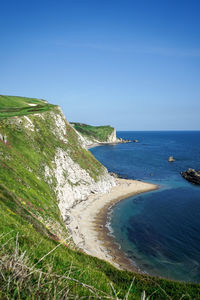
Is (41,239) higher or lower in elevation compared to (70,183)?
higher

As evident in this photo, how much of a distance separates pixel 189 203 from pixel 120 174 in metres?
38.9

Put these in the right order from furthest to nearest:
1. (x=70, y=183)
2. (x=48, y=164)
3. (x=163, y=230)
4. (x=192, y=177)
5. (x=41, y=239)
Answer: (x=192, y=177)
(x=70, y=183)
(x=48, y=164)
(x=163, y=230)
(x=41, y=239)

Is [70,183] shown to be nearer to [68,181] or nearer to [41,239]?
[68,181]

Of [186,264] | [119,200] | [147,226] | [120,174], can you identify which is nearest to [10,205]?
[186,264]

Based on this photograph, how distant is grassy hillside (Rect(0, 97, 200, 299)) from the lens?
5.26 m

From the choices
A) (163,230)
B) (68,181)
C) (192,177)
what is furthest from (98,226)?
(192,177)

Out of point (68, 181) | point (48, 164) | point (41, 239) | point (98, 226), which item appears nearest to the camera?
point (41, 239)

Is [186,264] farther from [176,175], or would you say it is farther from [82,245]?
[176,175]

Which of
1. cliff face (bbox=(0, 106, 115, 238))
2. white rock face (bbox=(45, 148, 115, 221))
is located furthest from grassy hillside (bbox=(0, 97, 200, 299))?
white rock face (bbox=(45, 148, 115, 221))

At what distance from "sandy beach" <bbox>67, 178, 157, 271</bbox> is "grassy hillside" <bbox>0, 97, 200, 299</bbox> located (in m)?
6.21

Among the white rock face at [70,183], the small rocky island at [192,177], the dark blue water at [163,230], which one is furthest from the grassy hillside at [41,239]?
the small rocky island at [192,177]

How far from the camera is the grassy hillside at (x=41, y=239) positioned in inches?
207

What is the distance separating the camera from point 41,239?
9938mm

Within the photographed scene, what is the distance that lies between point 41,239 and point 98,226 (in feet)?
124
